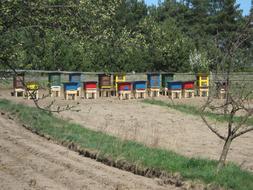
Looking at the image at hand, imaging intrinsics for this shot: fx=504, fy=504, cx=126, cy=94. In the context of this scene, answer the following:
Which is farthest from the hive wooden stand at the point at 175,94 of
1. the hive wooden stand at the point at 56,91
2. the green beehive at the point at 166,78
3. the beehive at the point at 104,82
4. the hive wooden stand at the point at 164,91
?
the hive wooden stand at the point at 56,91

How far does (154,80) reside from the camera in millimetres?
30531

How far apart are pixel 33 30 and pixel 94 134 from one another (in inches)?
359

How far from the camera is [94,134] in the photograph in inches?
570

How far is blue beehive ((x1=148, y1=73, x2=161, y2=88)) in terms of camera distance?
99.5 feet

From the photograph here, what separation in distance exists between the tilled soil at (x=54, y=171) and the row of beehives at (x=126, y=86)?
45.5 ft

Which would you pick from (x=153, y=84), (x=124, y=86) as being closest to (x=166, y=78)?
(x=153, y=84)

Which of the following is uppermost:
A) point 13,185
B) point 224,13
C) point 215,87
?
point 224,13

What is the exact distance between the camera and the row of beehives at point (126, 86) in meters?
27.2

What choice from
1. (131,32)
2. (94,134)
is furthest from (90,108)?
(131,32)

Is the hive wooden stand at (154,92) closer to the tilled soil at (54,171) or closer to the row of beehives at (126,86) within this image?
the row of beehives at (126,86)

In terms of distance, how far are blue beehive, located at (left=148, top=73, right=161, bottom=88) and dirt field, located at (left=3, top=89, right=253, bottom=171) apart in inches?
189

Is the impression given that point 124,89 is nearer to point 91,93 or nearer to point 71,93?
point 91,93

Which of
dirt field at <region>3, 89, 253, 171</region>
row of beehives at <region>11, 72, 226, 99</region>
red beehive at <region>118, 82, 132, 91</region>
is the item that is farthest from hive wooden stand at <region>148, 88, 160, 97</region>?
dirt field at <region>3, 89, 253, 171</region>

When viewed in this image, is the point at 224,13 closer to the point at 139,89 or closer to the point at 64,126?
the point at 139,89
